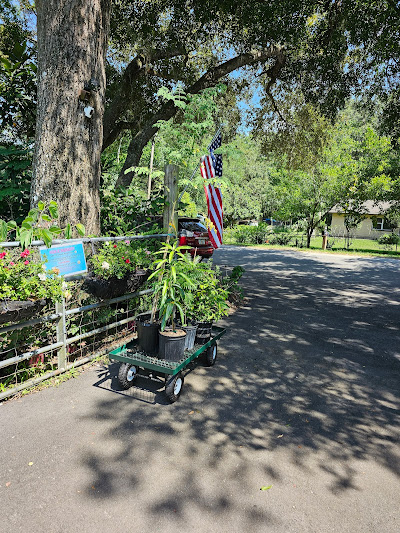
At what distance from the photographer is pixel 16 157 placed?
6281mm

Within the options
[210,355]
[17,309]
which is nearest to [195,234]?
[210,355]

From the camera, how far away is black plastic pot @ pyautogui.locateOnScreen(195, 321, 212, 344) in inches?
170

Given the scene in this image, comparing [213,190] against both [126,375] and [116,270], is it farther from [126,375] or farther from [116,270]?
[126,375]

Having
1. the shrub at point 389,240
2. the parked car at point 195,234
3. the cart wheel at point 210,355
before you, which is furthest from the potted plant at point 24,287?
the shrub at point 389,240

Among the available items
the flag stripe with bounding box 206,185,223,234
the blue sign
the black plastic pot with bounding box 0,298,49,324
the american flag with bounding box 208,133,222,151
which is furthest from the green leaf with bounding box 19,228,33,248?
the american flag with bounding box 208,133,222,151

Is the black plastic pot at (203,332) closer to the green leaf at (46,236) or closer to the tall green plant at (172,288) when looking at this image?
the tall green plant at (172,288)

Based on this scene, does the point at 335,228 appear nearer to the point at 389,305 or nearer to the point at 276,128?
the point at 276,128

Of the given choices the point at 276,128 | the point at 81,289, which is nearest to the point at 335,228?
the point at 276,128

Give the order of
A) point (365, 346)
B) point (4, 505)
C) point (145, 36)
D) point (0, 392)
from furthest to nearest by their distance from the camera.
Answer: point (145, 36) → point (365, 346) → point (0, 392) → point (4, 505)

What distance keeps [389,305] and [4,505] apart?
8.13 metres

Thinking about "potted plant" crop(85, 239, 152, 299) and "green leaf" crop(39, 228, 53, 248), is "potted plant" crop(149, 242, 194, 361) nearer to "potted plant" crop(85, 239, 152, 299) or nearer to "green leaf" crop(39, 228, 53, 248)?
"potted plant" crop(85, 239, 152, 299)

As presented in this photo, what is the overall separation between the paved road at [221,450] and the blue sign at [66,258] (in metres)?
1.23

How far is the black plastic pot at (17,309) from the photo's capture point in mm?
3175

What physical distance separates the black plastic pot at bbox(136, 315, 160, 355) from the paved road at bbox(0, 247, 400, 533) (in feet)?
1.34
